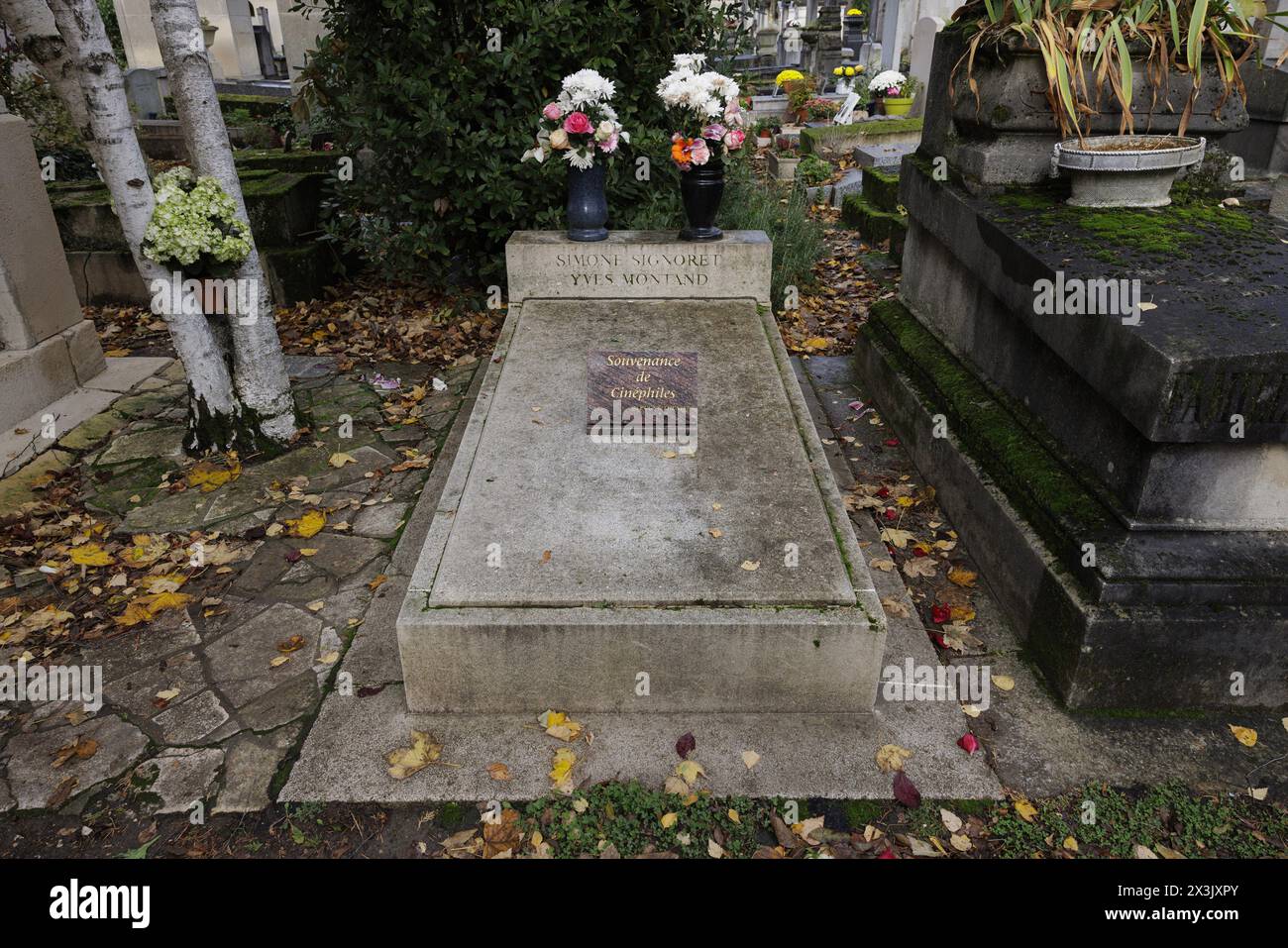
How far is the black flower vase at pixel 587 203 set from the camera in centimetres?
593

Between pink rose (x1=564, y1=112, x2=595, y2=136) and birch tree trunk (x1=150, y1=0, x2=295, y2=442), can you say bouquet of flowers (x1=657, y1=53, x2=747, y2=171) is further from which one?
birch tree trunk (x1=150, y1=0, x2=295, y2=442)

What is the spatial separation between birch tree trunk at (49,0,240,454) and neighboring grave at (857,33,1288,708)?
4319 mm

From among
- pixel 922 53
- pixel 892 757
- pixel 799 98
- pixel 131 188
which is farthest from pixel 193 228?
pixel 799 98

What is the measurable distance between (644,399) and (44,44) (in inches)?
156

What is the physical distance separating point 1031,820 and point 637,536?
173 centimetres

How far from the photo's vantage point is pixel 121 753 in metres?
3.11

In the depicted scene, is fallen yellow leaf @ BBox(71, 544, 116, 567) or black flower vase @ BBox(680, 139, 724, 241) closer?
fallen yellow leaf @ BBox(71, 544, 116, 567)

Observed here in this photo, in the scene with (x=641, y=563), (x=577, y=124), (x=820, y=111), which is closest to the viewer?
(x=641, y=563)

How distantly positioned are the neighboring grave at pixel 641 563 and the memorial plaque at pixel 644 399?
0.4 inches

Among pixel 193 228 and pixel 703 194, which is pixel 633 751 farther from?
pixel 703 194

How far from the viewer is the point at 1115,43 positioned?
441 centimetres

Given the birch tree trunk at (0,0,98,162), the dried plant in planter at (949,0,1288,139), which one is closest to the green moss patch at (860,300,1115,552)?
the dried plant in planter at (949,0,1288,139)

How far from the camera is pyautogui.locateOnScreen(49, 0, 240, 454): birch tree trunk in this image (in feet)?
13.9

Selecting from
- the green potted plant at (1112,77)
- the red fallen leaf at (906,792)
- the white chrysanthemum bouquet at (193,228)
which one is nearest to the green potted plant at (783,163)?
the green potted plant at (1112,77)
